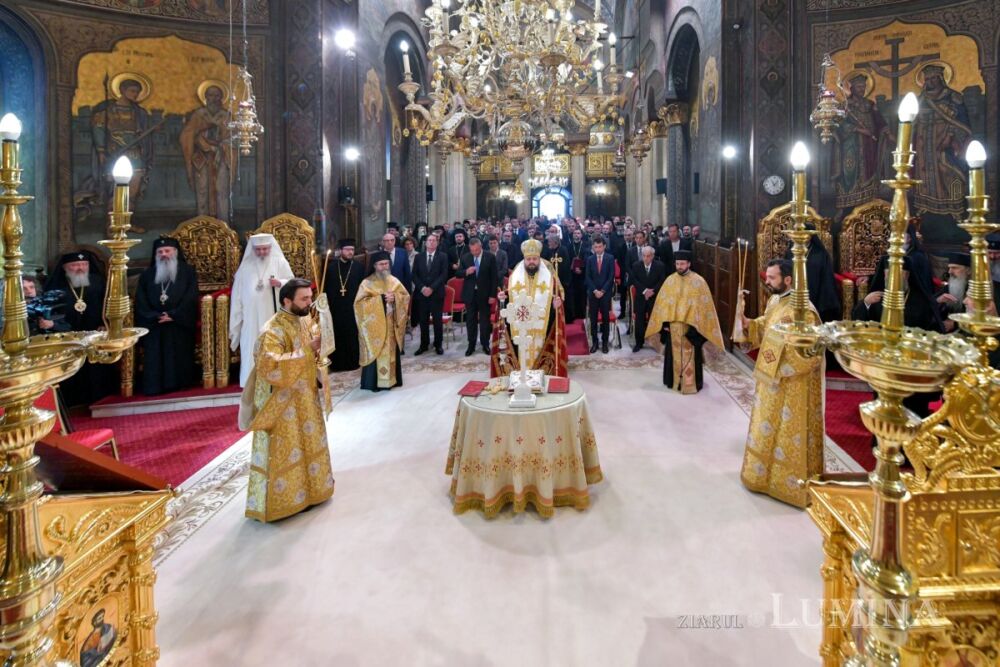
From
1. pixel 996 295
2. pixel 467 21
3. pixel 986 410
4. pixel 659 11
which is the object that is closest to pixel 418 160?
pixel 659 11

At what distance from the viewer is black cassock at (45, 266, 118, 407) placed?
7297 millimetres

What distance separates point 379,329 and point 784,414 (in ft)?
16.7

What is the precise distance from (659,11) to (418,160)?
7612 mm

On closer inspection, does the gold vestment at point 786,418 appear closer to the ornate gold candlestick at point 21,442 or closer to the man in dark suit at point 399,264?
the ornate gold candlestick at point 21,442

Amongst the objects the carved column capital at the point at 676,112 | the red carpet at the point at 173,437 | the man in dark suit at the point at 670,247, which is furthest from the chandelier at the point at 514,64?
the carved column capital at the point at 676,112

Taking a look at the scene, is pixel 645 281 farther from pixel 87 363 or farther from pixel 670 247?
pixel 87 363

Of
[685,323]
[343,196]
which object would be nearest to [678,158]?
[343,196]

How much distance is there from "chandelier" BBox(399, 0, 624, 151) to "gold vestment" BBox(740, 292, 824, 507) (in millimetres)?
4413

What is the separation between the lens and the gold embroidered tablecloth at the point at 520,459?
14.3 feet

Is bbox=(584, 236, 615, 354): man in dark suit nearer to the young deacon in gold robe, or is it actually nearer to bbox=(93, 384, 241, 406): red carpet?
the young deacon in gold robe

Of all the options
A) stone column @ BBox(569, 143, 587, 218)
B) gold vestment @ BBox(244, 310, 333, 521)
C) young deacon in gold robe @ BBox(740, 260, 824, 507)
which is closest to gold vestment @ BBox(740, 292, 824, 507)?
young deacon in gold robe @ BBox(740, 260, 824, 507)

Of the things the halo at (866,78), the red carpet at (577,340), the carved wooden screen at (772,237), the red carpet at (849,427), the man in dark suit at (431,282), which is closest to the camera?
the red carpet at (849,427)

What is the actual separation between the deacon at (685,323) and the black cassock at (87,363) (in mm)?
6963

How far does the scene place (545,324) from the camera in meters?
6.57
